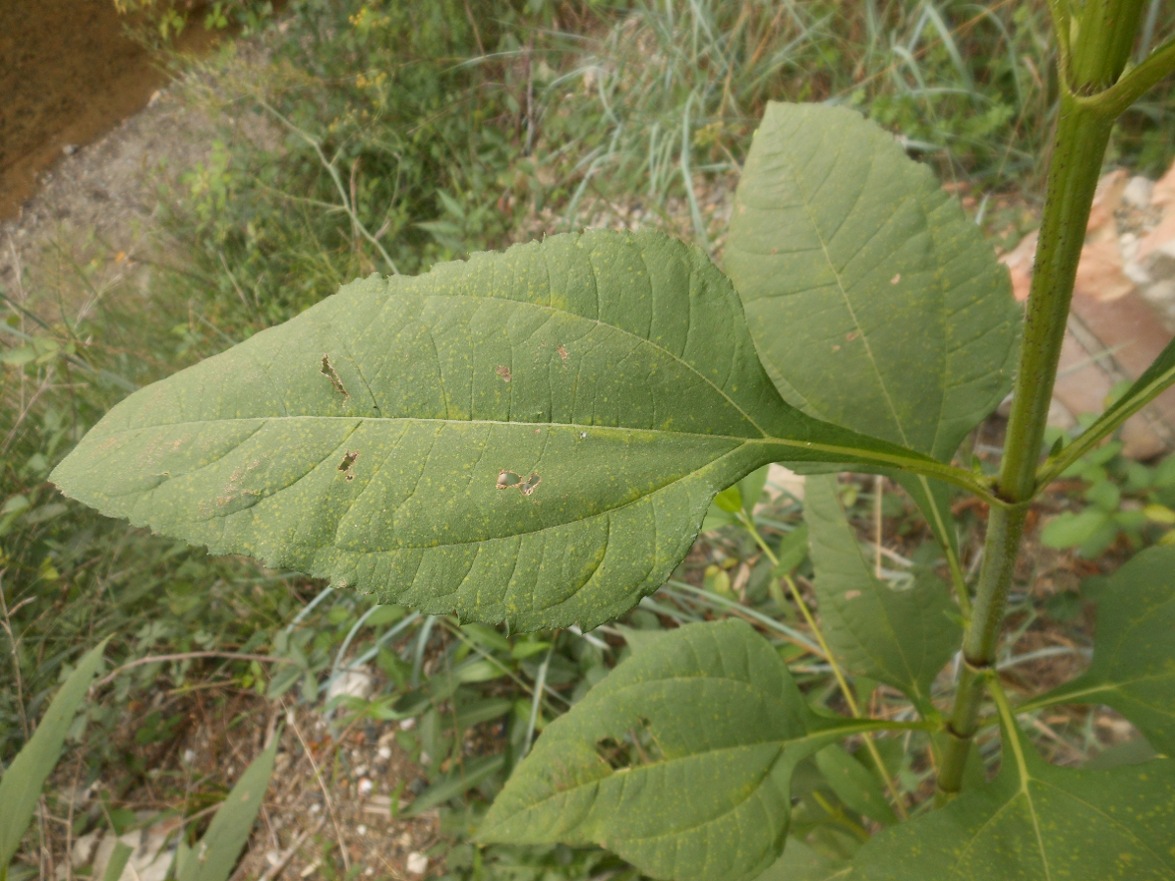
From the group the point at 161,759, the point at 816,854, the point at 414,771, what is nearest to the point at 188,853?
the point at 414,771

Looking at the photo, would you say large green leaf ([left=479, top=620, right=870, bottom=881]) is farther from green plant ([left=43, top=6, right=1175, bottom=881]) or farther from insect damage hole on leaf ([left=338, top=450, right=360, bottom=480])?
insect damage hole on leaf ([left=338, top=450, right=360, bottom=480])

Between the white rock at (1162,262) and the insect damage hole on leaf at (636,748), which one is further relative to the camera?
the white rock at (1162,262)

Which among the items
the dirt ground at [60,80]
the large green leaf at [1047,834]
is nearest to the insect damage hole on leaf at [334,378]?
the large green leaf at [1047,834]

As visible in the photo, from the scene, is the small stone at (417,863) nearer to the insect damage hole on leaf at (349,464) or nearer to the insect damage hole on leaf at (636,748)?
the insect damage hole on leaf at (636,748)

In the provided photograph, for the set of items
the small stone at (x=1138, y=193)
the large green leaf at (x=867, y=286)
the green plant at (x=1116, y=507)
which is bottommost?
A: the green plant at (x=1116, y=507)

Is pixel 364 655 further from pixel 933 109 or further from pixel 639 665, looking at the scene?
pixel 933 109

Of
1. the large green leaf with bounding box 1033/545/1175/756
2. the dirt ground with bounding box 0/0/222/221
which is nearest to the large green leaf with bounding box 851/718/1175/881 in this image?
the large green leaf with bounding box 1033/545/1175/756

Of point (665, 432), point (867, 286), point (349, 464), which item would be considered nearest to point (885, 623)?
point (867, 286)
